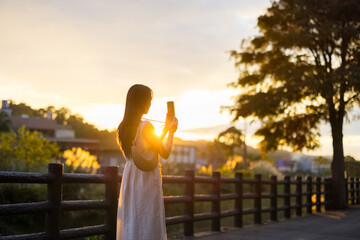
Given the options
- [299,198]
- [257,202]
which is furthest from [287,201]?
[257,202]

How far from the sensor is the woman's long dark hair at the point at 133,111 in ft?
14.1

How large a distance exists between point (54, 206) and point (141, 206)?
84.0 inches

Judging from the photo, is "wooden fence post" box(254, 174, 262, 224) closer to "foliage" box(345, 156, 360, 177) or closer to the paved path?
the paved path

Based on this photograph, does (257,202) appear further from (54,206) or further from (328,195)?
(54,206)

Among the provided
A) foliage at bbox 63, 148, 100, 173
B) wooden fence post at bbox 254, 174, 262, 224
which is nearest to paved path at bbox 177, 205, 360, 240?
wooden fence post at bbox 254, 174, 262, 224

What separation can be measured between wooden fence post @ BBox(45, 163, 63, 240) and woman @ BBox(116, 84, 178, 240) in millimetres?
1894

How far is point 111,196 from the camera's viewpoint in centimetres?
721

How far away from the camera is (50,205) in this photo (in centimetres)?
609

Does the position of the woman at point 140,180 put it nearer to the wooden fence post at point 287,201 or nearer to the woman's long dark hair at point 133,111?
the woman's long dark hair at point 133,111

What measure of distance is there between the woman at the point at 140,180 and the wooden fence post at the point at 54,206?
74.6 inches

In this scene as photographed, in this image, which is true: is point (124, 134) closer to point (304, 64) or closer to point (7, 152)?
point (304, 64)

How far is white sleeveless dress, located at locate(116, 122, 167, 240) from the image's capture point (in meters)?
4.41

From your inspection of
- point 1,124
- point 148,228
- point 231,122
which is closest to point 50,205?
point 148,228

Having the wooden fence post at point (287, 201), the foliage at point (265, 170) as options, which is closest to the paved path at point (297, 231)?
the wooden fence post at point (287, 201)
